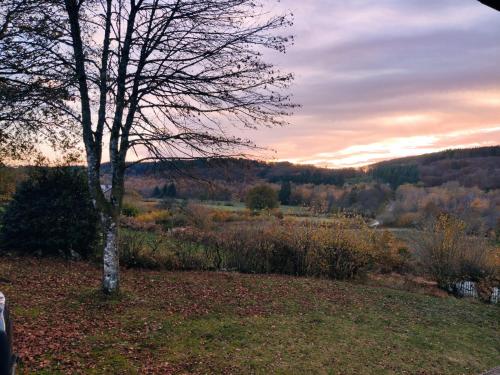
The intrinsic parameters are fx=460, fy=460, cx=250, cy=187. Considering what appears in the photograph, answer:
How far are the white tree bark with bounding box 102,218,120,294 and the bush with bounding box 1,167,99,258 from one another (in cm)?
397

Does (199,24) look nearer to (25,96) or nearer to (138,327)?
(25,96)

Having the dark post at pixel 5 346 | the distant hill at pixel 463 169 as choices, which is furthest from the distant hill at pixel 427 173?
the dark post at pixel 5 346

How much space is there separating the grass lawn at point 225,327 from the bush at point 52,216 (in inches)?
29.9

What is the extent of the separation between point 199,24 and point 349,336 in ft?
20.6

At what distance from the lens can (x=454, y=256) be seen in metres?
15.8

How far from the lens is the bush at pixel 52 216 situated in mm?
11648

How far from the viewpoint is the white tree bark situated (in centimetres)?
831

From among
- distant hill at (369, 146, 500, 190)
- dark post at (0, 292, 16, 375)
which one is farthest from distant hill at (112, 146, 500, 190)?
dark post at (0, 292, 16, 375)

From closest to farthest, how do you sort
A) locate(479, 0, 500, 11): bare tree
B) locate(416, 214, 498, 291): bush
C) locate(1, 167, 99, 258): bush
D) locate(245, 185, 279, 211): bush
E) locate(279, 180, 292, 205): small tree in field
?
locate(479, 0, 500, 11): bare tree, locate(1, 167, 99, 258): bush, locate(416, 214, 498, 291): bush, locate(245, 185, 279, 211): bush, locate(279, 180, 292, 205): small tree in field

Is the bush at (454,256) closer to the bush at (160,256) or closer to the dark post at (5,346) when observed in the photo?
the bush at (160,256)

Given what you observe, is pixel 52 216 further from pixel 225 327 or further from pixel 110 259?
pixel 225 327

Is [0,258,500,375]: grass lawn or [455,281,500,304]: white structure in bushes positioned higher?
[0,258,500,375]: grass lawn

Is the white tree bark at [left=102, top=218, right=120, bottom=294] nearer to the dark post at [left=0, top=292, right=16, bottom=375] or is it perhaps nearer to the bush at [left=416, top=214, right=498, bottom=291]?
the dark post at [left=0, top=292, right=16, bottom=375]

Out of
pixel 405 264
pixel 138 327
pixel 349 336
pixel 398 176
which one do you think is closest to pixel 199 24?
pixel 138 327
